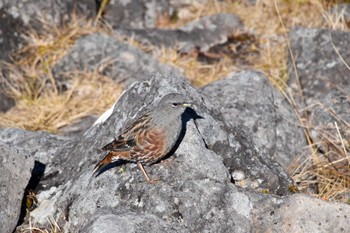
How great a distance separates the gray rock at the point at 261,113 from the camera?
7.48m

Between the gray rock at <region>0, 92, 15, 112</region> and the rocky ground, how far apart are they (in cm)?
2

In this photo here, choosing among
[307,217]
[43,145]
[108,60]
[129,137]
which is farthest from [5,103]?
[307,217]

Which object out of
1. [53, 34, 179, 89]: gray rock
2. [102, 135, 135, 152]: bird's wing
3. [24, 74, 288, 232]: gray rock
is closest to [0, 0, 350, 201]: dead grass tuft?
[53, 34, 179, 89]: gray rock

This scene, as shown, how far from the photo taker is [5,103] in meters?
9.55

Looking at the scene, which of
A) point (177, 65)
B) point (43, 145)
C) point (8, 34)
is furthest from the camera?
point (177, 65)

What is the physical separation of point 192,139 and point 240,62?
5.34 m

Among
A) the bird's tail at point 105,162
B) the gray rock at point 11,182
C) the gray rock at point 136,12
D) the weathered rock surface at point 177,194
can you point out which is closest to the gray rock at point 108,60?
the gray rock at point 136,12

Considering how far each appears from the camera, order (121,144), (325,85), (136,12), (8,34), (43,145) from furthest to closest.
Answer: (136,12), (8,34), (325,85), (43,145), (121,144)

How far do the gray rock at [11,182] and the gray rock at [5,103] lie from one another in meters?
3.51

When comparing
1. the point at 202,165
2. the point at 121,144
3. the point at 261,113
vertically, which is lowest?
the point at 261,113

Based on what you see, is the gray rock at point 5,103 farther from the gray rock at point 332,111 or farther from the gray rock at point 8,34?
the gray rock at point 332,111

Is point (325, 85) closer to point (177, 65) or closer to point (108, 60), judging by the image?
point (177, 65)

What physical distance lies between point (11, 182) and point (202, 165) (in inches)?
69.5

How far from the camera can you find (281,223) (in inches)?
207
